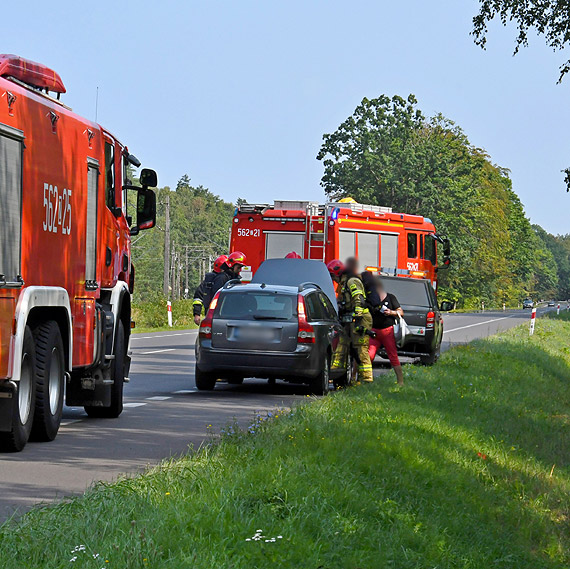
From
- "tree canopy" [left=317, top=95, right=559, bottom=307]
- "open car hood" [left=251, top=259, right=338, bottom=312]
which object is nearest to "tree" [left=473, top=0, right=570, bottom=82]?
"open car hood" [left=251, top=259, right=338, bottom=312]

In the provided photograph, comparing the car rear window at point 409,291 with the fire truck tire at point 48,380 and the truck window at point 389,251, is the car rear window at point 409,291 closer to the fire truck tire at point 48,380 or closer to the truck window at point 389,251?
the truck window at point 389,251

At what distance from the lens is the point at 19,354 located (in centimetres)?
913

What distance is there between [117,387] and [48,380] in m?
2.53

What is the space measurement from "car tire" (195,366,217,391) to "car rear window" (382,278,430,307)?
23.8 ft

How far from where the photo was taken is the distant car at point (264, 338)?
1559 cm

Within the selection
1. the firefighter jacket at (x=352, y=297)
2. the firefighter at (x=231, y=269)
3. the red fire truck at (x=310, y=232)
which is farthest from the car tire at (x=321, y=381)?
the red fire truck at (x=310, y=232)

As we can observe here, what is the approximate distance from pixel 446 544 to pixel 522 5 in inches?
556

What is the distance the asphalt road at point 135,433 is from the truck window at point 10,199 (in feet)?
5.15

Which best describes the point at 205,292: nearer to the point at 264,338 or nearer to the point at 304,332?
the point at 264,338

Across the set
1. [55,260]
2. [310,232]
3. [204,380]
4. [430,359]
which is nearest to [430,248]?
[310,232]

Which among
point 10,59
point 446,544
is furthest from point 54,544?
point 10,59

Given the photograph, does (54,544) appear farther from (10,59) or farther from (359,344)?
(359,344)

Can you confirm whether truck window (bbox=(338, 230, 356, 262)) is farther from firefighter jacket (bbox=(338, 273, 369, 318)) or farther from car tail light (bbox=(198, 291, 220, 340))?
car tail light (bbox=(198, 291, 220, 340))

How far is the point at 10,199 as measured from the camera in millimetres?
8922
